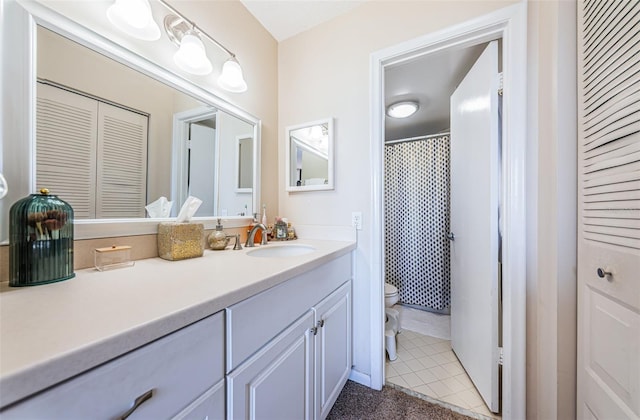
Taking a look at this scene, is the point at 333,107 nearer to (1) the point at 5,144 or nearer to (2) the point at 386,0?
(2) the point at 386,0

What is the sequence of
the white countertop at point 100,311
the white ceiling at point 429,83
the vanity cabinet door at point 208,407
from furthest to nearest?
the white ceiling at point 429,83
the vanity cabinet door at point 208,407
the white countertop at point 100,311

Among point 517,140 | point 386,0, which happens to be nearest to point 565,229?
point 517,140

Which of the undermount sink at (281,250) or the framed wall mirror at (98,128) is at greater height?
the framed wall mirror at (98,128)

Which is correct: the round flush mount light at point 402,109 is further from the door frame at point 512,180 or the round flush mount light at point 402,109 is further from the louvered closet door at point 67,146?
the louvered closet door at point 67,146

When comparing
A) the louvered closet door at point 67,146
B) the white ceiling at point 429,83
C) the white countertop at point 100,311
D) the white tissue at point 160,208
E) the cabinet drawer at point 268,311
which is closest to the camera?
the white countertop at point 100,311

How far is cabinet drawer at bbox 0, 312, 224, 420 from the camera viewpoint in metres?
0.33

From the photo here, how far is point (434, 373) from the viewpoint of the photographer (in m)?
1.51

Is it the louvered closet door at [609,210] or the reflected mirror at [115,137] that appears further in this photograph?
the reflected mirror at [115,137]

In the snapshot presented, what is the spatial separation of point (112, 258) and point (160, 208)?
0.28 meters

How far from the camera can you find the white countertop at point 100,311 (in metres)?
0.31

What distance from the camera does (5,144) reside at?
65cm

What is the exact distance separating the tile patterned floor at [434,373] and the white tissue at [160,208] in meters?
1.63

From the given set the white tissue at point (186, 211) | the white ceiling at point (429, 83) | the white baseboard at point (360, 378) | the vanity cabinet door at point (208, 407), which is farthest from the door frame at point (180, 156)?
the white baseboard at point (360, 378)

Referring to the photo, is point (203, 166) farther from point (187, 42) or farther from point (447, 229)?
point (447, 229)
